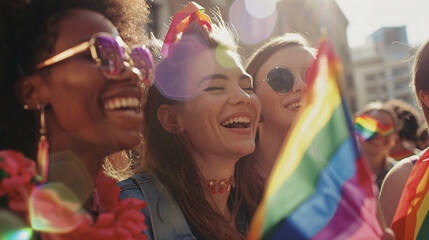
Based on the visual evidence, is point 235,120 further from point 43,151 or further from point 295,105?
point 43,151

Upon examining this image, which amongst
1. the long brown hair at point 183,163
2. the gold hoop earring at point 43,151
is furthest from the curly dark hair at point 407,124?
the gold hoop earring at point 43,151

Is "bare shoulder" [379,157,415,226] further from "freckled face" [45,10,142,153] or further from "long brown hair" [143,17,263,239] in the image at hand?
"freckled face" [45,10,142,153]

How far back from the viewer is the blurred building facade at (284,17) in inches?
297

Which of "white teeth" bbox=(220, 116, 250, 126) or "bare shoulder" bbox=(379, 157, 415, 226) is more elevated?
"white teeth" bbox=(220, 116, 250, 126)

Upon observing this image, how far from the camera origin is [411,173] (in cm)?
213

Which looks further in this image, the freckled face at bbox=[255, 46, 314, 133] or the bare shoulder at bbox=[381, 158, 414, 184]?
the freckled face at bbox=[255, 46, 314, 133]

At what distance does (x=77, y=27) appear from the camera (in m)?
1.38

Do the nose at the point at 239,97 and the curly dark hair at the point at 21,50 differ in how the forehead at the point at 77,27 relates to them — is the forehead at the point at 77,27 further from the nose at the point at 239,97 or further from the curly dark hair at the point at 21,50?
the nose at the point at 239,97

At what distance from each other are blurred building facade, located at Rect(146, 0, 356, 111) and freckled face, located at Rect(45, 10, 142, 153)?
6.69 feet

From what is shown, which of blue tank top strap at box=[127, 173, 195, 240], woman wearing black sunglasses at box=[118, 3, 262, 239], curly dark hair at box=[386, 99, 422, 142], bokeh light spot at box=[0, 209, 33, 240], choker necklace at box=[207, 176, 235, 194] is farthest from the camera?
curly dark hair at box=[386, 99, 422, 142]

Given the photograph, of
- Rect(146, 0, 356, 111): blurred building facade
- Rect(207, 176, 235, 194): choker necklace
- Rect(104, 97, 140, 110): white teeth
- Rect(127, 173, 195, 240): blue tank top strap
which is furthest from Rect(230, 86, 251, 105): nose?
Rect(146, 0, 356, 111): blurred building facade

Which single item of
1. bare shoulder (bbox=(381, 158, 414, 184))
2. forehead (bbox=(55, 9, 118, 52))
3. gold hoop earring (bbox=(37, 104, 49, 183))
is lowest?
bare shoulder (bbox=(381, 158, 414, 184))

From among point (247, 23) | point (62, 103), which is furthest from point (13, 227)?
point (247, 23)

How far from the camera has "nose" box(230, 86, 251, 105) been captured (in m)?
2.06
